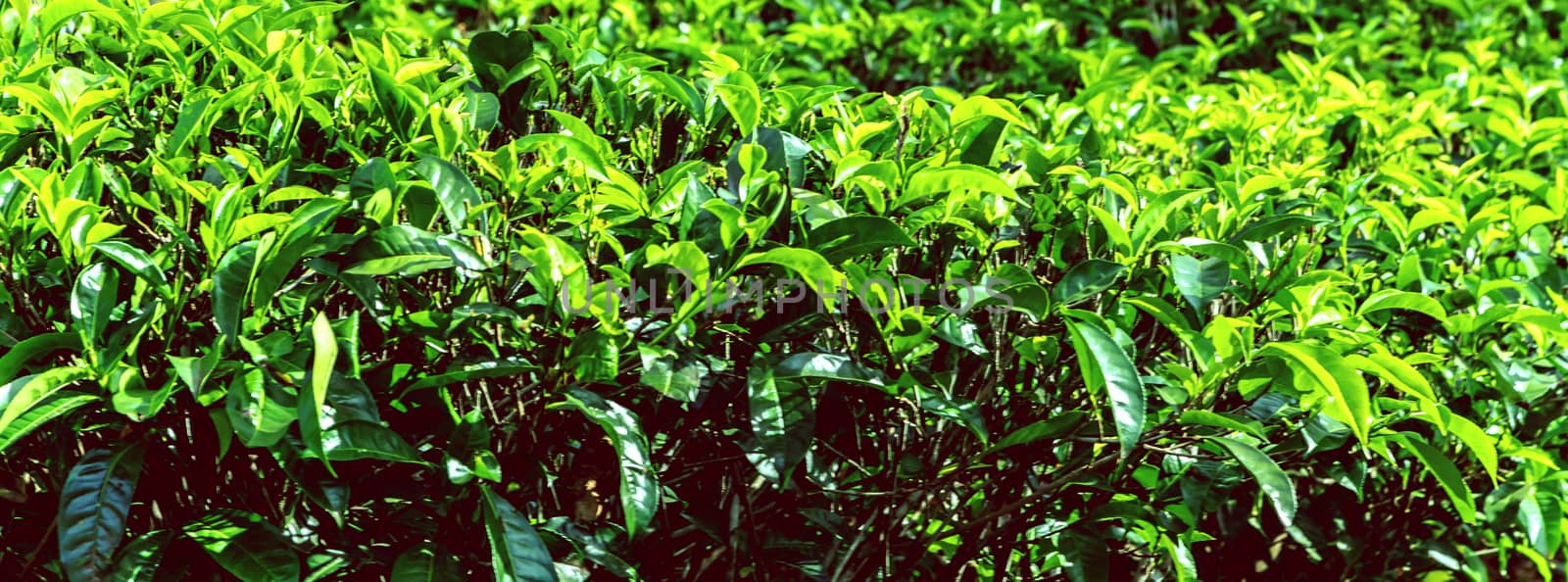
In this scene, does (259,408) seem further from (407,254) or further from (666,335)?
(666,335)

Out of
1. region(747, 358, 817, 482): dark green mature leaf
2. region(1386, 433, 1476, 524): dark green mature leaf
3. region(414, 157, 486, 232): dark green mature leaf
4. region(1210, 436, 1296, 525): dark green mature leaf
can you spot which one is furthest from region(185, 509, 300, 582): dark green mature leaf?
region(1386, 433, 1476, 524): dark green mature leaf

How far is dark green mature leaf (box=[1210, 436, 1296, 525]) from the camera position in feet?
6.91

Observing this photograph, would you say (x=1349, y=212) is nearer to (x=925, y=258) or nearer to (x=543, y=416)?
(x=925, y=258)

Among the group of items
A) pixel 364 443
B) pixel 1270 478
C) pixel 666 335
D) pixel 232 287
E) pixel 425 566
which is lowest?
pixel 425 566

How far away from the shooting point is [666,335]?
210 centimetres

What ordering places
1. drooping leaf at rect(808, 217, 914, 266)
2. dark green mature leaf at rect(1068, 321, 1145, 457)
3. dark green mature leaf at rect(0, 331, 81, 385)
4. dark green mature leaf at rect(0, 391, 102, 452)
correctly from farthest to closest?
drooping leaf at rect(808, 217, 914, 266), dark green mature leaf at rect(1068, 321, 1145, 457), dark green mature leaf at rect(0, 331, 81, 385), dark green mature leaf at rect(0, 391, 102, 452)

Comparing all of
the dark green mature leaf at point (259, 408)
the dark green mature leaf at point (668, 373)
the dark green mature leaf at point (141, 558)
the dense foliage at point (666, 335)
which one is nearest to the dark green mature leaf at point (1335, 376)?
the dense foliage at point (666, 335)

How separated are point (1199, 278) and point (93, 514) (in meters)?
1.80

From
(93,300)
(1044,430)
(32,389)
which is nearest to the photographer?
(32,389)

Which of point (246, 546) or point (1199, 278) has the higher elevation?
point (1199, 278)

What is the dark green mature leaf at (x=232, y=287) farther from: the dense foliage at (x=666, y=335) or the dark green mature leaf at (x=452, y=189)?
the dark green mature leaf at (x=452, y=189)

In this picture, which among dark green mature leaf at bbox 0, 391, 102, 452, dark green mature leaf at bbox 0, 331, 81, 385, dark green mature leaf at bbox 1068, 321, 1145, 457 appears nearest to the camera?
dark green mature leaf at bbox 0, 391, 102, 452

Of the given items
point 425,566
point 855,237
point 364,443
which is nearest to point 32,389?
point 364,443

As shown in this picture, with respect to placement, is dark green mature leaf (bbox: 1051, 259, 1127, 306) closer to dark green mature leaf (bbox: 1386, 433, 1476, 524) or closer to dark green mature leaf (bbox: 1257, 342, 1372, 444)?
dark green mature leaf (bbox: 1257, 342, 1372, 444)
